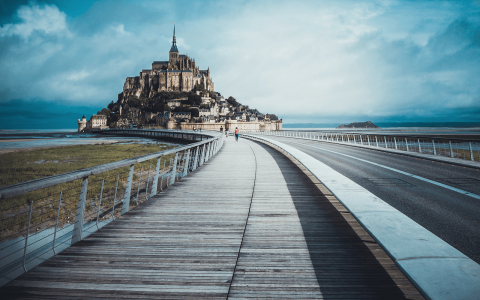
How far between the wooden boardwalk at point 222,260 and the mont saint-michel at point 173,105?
4419 inches

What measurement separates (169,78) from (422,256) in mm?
148839

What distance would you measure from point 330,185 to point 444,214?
199 centimetres

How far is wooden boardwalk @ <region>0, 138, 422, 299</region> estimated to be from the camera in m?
2.34

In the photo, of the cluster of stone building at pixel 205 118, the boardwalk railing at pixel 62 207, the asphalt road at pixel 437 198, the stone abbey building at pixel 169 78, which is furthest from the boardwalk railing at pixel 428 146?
the stone abbey building at pixel 169 78

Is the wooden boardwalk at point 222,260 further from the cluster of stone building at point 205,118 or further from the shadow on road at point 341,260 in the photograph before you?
the cluster of stone building at point 205,118

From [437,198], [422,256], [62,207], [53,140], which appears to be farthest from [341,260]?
[53,140]

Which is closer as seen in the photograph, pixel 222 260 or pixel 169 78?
pixel 222 260

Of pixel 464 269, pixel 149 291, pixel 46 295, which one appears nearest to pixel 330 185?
pixel 464 269

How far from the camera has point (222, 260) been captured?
2854 millimetres

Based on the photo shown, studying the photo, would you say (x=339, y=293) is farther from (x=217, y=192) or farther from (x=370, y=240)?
(x=217, y=192)

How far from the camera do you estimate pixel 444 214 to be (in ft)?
15.1

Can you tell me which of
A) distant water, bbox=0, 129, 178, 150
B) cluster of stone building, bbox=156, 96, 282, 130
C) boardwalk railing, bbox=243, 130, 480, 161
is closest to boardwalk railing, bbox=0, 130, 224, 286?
boardwalk railing, bbox=243, 130, 480, 161

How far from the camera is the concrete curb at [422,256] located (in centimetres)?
195

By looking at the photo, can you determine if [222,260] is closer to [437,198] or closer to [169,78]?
[437,198]
